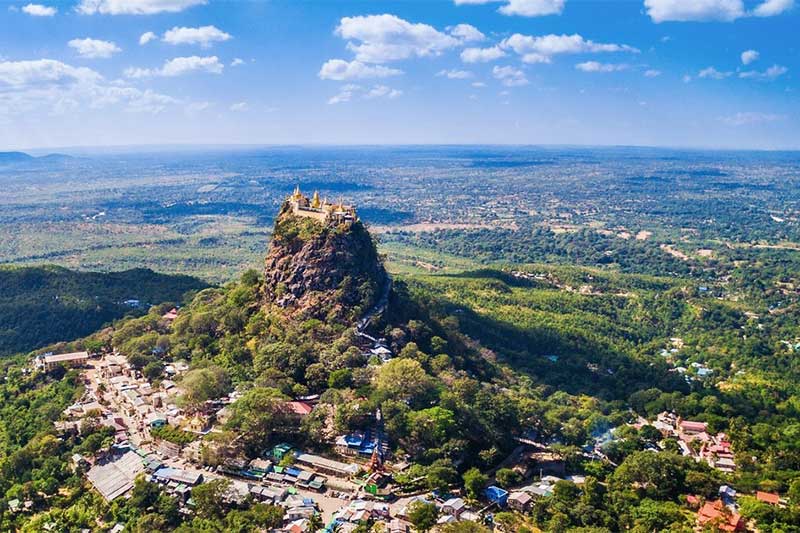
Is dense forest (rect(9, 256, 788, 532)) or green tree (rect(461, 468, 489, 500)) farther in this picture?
dense forest (rect(9, 256, 788, 532))

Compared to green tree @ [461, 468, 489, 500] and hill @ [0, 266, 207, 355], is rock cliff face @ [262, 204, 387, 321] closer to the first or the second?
green tree @ [461, 468, 489, 500]

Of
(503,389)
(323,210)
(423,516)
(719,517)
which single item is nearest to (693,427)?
(503,389)

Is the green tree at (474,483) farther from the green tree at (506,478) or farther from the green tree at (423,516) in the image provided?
the green tree at (423,516)

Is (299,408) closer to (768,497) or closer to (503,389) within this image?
(503,389)

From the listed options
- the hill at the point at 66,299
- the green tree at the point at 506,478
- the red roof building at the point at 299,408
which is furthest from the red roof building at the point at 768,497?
the hill at the point at 66,299

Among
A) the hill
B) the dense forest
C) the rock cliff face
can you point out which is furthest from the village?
the hill

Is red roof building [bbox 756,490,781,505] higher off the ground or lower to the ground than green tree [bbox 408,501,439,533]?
lower

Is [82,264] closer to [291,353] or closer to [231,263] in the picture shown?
[231,263]
